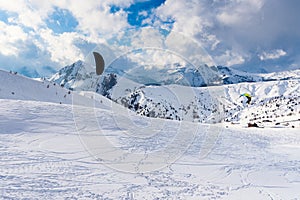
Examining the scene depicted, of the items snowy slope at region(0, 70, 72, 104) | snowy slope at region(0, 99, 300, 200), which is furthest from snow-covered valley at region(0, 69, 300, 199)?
snowy slope at region(0, 70, 72, 104)

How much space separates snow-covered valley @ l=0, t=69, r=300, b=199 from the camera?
9148 mm

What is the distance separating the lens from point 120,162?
12.4 metres

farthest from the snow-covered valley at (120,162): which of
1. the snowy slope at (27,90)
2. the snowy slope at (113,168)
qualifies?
the snowy slope at (27,90)

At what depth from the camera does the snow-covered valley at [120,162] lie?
9148 mm

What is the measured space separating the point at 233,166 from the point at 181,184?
5365mm

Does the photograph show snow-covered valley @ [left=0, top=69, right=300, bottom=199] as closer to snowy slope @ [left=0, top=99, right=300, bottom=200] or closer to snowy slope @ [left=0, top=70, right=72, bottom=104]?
Answer: snowy slope @ [left=0, top=99, right=300, bottom=200]

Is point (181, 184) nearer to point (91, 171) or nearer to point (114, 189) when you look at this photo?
point (114, 189)

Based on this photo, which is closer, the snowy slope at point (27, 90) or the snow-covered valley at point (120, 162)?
the snow-covered valley at point (120, 162)

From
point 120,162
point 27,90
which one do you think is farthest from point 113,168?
point 27,90

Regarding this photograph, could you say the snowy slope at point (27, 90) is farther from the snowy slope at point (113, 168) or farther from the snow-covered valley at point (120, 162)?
the snowy slope at point (113, 168)

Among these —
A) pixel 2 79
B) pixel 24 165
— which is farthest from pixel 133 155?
pixel 2 79

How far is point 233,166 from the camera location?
14.6m

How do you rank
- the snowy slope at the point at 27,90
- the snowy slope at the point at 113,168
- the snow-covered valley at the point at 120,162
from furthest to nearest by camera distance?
the snowy slope at the point at 27,90 → the snow-covered valley at the point at 120,162 → the snowy slope at the point at 113,168

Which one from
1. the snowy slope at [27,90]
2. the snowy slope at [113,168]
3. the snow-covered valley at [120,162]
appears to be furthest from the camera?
the snowy slope at [27,90]
